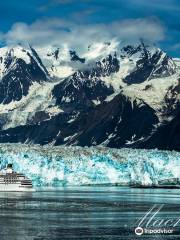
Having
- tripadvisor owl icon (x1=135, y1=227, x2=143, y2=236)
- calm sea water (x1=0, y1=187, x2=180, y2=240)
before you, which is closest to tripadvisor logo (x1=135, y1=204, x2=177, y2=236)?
tripadvisor owl icon (x1=135, y1=227, x2=143, y2=236)

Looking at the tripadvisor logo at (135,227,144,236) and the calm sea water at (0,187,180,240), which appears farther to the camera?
the tripadvisor logo at (135,227,144,236)

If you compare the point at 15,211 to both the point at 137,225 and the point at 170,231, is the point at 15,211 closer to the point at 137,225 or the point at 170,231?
the point at 137,225

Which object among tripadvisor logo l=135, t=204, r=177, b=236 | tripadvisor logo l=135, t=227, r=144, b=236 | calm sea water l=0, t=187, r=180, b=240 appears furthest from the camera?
tripadvisor logo l=135, t=204, r=177, b=236

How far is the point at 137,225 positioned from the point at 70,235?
13.2 metres

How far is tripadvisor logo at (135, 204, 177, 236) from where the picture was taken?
9281cm

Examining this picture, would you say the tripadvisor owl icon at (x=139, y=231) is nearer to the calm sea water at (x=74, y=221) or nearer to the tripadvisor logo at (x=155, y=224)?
the tripadvisor logo at (x=155, y=224)

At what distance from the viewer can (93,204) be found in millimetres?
146125

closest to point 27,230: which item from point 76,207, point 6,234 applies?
point 6,234

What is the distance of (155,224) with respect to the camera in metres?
100

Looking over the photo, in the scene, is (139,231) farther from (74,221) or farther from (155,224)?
(74,221)

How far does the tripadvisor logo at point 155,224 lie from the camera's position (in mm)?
92812

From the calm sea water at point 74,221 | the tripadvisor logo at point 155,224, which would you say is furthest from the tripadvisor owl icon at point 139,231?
the calm sea water at point 74,221

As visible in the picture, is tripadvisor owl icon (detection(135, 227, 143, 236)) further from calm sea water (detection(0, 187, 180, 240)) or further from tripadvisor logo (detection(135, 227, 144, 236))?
calm sea water (detection(0, 187, 180, 240))

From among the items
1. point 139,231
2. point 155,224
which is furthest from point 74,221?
point 139,231
